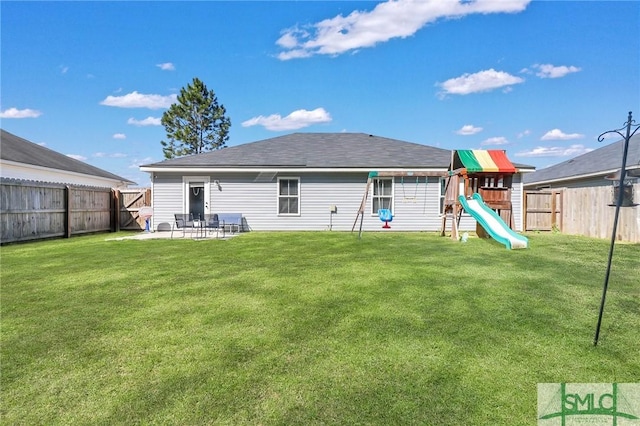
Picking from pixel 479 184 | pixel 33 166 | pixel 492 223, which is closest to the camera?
pixel 492 223

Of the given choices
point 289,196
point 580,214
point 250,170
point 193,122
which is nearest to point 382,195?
point 289,196

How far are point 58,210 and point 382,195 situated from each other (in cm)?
1162

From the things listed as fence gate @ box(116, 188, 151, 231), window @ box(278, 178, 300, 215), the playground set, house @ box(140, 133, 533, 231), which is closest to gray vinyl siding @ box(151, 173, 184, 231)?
house @ box(140, 133, 533, 231)

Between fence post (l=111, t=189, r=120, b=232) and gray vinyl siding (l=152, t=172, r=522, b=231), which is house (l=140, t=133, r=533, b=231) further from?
fence post (l=111, t=189, r=120, b=232)

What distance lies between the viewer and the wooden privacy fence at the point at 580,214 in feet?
33.7

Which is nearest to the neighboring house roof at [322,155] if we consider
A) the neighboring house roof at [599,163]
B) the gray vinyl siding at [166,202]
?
the gray vinyl siding at [166,202]

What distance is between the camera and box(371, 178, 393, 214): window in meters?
14.2

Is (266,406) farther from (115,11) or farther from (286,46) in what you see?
(286,46)

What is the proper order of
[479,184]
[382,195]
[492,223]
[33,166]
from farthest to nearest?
[33,166] < [382,195] < [479,184] < [492,223]

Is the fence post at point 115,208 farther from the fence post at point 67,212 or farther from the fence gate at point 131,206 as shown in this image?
the fence post at point 67,212

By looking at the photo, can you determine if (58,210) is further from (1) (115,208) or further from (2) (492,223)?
(2) (492,223)

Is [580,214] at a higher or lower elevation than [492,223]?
higher

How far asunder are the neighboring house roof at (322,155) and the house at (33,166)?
18.9 feet

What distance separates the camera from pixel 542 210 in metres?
14.1
